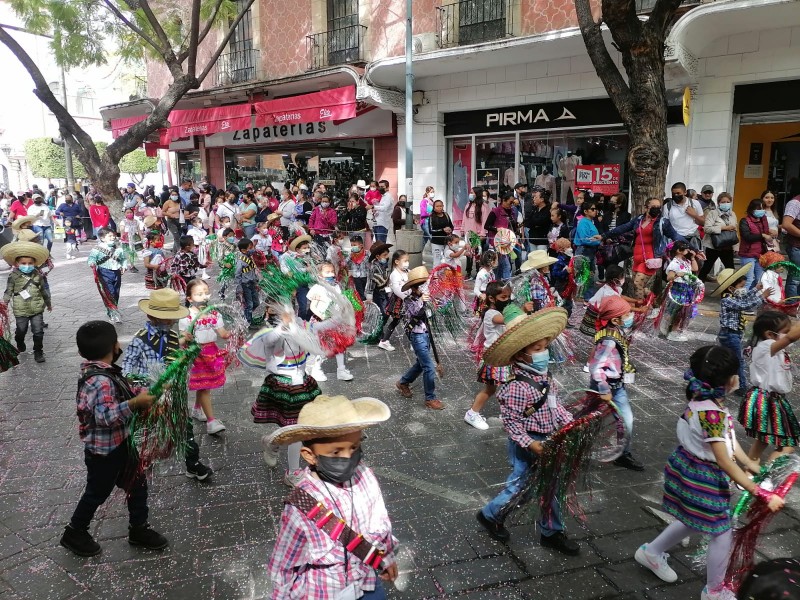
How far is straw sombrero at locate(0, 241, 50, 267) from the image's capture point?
6539 mm

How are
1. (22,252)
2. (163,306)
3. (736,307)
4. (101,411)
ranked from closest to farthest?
1. (101,411)
2. (163,306)
3. (736,307)
4. (22,252)

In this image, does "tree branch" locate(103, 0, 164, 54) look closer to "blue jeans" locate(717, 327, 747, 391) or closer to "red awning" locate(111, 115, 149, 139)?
"red awning" locate(111, 115, 149, 139)

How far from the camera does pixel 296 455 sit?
13.1ft

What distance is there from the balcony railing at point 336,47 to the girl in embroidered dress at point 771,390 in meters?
13.4

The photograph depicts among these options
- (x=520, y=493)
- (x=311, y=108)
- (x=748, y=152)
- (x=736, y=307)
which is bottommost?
(x=520, y=493)

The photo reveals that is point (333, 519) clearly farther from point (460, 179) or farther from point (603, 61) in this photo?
point (460, 179)

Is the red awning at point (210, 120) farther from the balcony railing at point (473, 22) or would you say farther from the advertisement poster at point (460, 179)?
the balcony railing at point (473, 22)

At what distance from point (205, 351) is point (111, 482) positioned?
1.55 meters

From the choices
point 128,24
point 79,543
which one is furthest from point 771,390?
point 128,24

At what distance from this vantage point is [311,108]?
1556cm

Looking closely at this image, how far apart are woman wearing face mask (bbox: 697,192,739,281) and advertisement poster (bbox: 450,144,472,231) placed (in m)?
6.52

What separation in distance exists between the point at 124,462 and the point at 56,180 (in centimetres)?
4888

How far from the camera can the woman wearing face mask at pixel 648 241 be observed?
8.30 m

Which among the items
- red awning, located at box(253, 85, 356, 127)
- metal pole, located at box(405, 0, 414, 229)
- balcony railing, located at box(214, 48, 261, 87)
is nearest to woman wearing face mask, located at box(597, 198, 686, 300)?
metal pole, located at box(405, 0, 414, 229)
